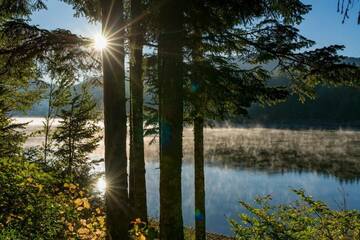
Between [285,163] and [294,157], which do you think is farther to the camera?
[294,157]

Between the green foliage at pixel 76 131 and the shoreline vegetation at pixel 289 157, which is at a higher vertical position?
the green foliage at pixel 76 131

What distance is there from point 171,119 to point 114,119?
1013 mm

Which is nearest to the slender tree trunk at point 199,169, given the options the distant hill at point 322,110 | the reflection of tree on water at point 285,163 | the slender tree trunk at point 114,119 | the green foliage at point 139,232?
the green foliage at point 139,232

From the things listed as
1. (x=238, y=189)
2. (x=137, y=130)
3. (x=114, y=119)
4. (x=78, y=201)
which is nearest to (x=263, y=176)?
(x=238, y=189)

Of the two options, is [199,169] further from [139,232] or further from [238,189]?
[238,189]

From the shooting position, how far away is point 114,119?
7.27 meters

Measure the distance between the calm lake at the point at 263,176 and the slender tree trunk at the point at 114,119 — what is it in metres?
17.5

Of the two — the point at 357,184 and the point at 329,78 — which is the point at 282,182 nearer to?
the point at 357,184

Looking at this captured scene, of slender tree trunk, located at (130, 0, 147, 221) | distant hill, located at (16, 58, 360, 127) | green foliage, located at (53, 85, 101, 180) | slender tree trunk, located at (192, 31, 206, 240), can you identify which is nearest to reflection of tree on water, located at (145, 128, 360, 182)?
green foliage, located at (53, 85, 101, 180)

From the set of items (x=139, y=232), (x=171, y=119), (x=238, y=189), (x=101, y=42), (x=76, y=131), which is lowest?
(x=238, y=189)

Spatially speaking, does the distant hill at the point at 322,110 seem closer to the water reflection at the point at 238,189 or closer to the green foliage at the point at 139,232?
the water reflection at the point at 238,189

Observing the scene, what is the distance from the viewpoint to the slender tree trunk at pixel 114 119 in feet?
23.9

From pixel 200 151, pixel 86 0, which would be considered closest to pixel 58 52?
pixel 86 0

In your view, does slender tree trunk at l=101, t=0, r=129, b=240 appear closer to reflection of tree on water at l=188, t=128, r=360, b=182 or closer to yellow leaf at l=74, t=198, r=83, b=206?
yellow leaf at l=74, t=198, r=83, b=206
